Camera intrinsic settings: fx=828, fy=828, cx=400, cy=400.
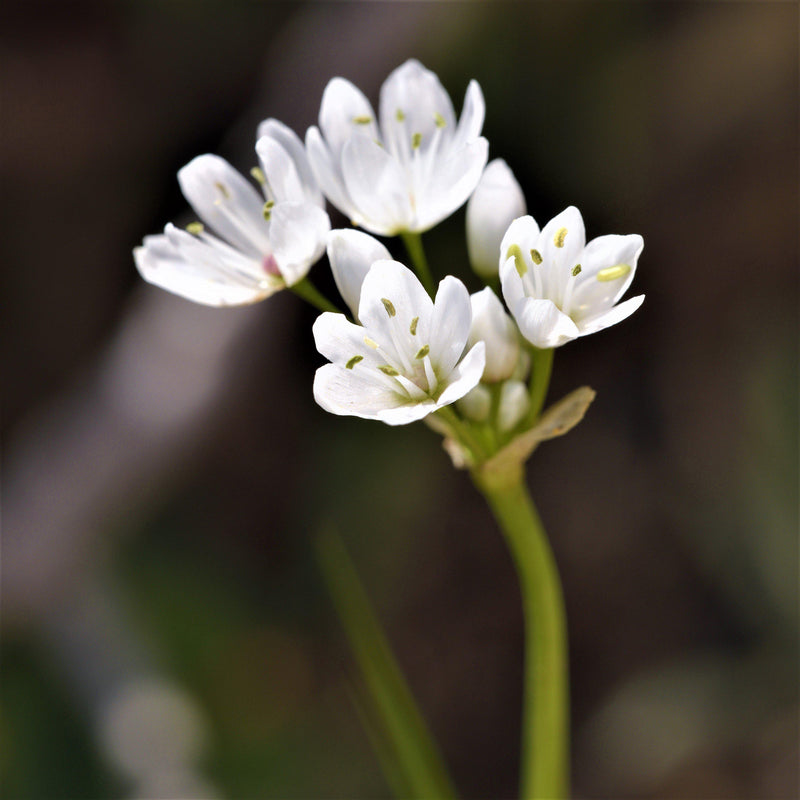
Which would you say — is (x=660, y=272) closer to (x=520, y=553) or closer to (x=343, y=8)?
(x=343, y=8)

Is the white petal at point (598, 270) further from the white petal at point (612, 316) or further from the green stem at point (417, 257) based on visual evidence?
the green stem at point (417, 257)

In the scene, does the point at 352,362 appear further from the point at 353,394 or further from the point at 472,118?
the point at 472,118

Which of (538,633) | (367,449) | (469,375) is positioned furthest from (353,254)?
(367,449)

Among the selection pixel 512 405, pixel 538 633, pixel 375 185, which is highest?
pixel 375 185

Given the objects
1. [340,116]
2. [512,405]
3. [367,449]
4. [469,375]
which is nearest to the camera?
[469,375]

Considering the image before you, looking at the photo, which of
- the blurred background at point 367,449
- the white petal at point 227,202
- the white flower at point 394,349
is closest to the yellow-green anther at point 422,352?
the white flower at point 394,349
